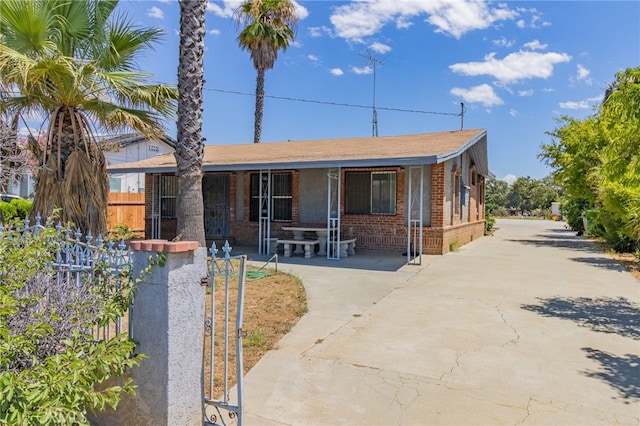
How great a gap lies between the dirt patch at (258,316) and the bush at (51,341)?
1164 millimetres

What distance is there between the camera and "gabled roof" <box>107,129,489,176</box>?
1075 centimetres

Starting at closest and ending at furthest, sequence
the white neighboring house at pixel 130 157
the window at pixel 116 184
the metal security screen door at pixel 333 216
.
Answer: the metal security screen door at pixel 333 216 < the white neighboring house at pixel 130 157 < the window at pixel 116 184

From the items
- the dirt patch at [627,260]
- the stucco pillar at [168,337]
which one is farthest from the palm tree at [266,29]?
the stucco pillar at [168,337]

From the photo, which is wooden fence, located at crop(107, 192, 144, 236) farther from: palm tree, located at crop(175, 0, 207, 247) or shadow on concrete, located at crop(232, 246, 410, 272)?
palm tree, located at crop(175, 0, 207, 247)

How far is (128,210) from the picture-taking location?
19.7m

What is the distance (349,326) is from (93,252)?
3.36 metres

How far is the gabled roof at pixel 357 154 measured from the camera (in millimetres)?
10750

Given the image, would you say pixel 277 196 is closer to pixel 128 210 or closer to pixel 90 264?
pixel 128 210

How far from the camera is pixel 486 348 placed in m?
4.92

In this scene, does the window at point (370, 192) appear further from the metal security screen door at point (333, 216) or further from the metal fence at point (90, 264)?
the metal fence at point (90, 264)

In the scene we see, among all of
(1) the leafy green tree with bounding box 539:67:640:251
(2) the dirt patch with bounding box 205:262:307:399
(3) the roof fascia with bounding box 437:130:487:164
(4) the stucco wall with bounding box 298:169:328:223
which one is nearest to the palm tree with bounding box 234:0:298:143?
(4) the stucco wall with bounding box 298:169:328:223

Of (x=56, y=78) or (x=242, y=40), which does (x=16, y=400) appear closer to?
(x=56, y=78)

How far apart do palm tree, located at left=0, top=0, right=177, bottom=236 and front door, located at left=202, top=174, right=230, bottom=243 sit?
8.23 m

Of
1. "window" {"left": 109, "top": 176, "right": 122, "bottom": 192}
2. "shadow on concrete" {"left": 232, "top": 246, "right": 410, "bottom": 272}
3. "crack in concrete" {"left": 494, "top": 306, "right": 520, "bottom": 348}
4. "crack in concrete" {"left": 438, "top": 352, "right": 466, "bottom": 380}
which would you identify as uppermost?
"window" {"left": 109, "top": 176, "right": 122, "bottom": 192}
